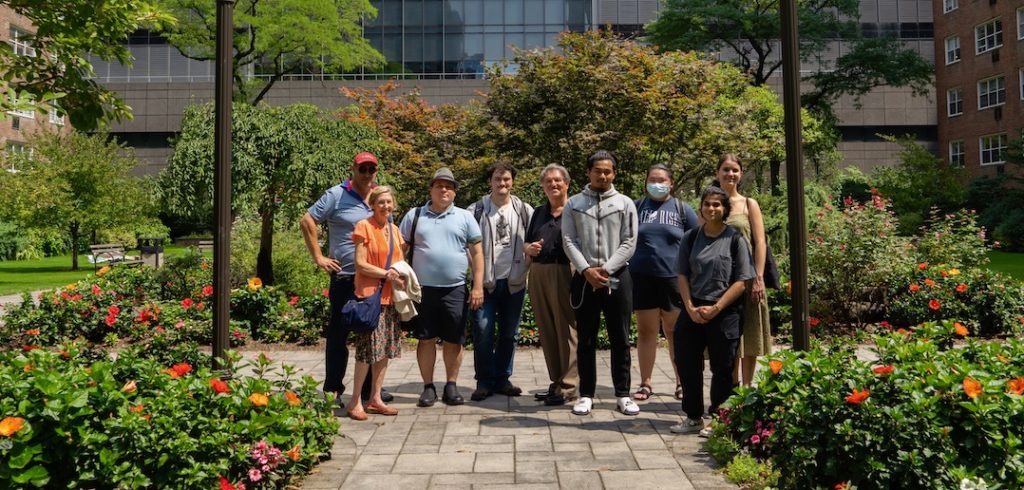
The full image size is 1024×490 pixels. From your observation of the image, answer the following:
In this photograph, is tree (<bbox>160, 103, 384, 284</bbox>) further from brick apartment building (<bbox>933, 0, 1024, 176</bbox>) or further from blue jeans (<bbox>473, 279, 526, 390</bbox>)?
brick apartment building (<bbox>933, 0, 1024, 176</bbox>)

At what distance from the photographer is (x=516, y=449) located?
4906mm

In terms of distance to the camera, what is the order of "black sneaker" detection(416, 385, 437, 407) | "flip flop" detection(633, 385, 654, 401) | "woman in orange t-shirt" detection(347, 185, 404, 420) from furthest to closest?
"flip flop" detection(633, 385, 654, 401), "black sneaker" detection(416, 385, 437, 407), "woman in orange t-shirt" detection(347, 185, 404, 420)

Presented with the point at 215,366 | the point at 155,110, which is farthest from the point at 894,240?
the point at 155,110

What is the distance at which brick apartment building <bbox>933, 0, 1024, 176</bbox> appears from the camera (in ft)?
121

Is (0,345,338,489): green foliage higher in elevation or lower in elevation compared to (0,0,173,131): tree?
lower

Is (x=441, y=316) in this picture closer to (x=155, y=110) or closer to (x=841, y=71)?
(x=841, y=71)

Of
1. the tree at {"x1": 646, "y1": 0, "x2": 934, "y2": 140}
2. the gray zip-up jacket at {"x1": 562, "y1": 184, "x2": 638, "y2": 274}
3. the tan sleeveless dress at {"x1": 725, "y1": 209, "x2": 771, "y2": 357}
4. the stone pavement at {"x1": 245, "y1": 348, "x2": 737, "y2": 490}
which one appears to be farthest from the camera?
the tree at {"x1": 646, "y1": 0, "x2": 934, "y2": 140}

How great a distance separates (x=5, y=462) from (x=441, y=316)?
318 centimetres

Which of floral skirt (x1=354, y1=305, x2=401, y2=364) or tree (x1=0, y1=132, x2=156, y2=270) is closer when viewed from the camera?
floral skirt (x1=354, y1=305, x2=401, y2=364)

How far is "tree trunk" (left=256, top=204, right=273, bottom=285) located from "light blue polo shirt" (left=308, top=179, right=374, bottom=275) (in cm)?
724

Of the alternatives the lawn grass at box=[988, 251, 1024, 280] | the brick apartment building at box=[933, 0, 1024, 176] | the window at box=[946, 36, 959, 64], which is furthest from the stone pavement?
the window at box=[946, 36, 959, 64]

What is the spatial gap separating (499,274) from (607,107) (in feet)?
22.7

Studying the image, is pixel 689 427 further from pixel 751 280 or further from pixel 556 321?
pixel 556 321

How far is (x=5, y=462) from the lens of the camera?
11.4 ft
